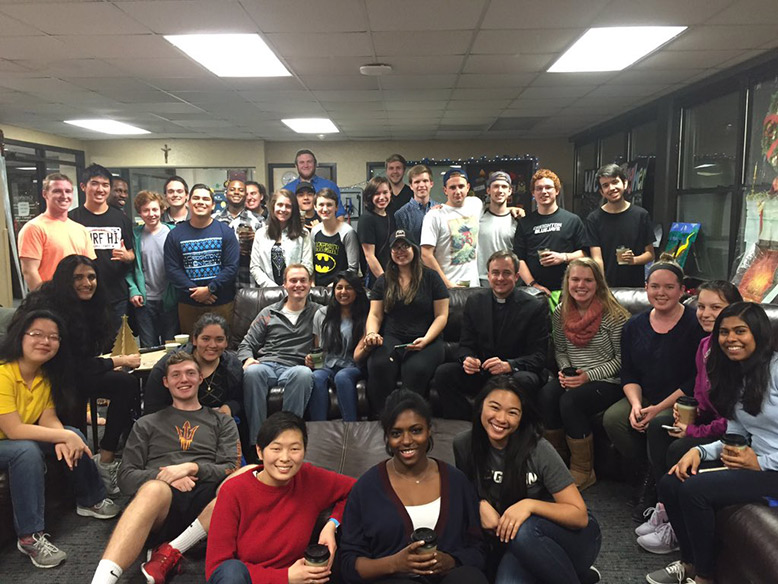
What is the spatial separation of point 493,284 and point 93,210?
2836 millimetres

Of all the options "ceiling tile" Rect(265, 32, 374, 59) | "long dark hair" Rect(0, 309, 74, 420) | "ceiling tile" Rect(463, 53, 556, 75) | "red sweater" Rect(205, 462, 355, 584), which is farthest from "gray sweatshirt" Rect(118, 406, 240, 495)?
"ceiling tile" Rect(463, 53, 556, 75)

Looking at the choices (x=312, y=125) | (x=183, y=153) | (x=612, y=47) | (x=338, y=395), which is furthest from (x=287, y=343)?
(x=183, y=153)

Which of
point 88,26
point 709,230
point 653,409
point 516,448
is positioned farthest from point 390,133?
point 516,448

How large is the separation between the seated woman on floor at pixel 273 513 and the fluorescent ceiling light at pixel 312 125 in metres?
6.36

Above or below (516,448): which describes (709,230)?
above

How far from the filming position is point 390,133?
9.02 metres

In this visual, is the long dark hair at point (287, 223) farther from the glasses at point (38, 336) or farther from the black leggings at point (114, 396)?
the glasses at point (38, 336)

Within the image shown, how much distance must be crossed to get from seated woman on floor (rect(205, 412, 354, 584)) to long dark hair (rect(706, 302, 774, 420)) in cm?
158

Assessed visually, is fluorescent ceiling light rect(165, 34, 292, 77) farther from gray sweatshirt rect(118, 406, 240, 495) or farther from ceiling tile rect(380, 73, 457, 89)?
gray sweatshirt rect(118, 406, 240, 495)

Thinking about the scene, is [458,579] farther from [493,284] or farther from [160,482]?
[493,284]

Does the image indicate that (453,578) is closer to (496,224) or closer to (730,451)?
(730,451)

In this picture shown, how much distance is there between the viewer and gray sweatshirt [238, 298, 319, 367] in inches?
139

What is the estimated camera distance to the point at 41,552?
2402 millimetres

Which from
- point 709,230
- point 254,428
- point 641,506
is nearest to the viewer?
point 641,506
